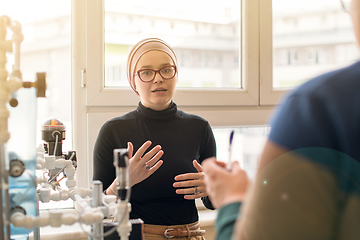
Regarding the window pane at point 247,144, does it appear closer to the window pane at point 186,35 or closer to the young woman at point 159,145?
the window pane at point 186,35

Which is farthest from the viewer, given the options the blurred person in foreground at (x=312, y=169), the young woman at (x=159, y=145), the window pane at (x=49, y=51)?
the window pane at (x=49, y=51)

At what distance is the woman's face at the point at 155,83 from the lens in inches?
56.9

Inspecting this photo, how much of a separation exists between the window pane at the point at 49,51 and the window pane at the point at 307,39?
1.34 meters

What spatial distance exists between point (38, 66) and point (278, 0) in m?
1.58

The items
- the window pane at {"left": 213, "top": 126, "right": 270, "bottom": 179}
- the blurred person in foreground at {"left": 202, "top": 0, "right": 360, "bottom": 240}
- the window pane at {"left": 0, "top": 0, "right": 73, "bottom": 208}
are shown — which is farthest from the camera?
the window pane at {"left": 213, "top": 126, "right": 270, "bottom": 179}

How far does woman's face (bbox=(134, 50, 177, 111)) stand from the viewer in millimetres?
1444

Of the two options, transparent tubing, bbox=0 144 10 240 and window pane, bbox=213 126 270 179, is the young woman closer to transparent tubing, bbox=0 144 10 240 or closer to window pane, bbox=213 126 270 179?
transparent tubing, bbox=0 144 10 240

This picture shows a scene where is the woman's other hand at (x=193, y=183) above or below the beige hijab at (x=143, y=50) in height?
below

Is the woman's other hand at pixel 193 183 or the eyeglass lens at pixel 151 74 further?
the eyeglass lens at pixel 151 74

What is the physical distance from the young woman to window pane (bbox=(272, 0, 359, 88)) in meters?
1.04

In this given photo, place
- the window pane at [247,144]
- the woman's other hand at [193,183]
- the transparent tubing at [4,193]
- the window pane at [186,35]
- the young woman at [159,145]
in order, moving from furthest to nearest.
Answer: the window pane at [247,144]
the window pane at [186,35]
the young woman at [159,145]
the woman's other hand at [193,183]
the transparent tubing at [4,193]

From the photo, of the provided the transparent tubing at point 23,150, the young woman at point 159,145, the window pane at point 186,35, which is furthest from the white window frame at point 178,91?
the transparent tubing at point 23,150

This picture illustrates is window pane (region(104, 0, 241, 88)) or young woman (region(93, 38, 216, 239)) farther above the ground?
window pane (region(104, 0, 241, 88))

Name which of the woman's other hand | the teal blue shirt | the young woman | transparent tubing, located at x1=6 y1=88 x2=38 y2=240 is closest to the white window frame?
the young woman
